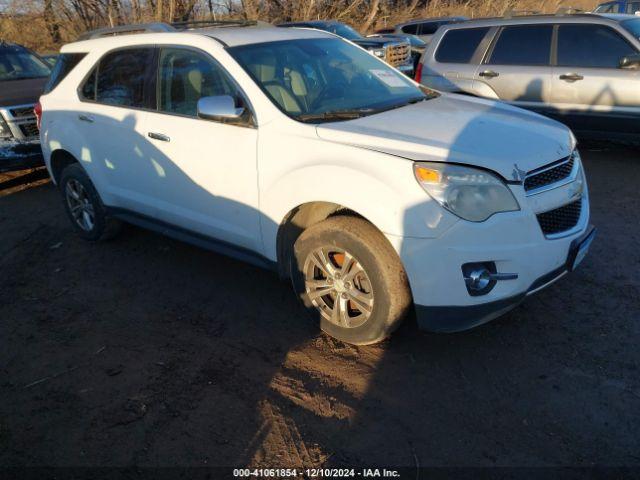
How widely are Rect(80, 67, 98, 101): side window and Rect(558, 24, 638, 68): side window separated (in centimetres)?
543

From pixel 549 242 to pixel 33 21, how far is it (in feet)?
87.1

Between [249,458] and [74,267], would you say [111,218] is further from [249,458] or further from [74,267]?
[249,458]

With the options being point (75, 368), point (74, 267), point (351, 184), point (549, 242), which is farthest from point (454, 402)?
point (74, 267)

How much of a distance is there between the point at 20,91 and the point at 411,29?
13871mm

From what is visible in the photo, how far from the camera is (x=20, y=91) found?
7.79 metres

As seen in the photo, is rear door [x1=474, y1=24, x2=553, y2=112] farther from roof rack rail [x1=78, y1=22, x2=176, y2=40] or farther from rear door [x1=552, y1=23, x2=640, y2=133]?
roof rack rail [x1=78, y1=22, x2=176, y2=40]

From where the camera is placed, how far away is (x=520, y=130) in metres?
3.40

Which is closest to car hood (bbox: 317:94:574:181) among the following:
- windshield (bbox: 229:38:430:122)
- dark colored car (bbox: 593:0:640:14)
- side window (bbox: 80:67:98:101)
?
windshield (bbox: 229:38:430:122)

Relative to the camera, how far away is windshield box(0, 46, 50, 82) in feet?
28.1

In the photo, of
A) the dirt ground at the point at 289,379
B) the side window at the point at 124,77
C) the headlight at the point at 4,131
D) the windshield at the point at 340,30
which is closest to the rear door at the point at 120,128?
the side window at the point at 124,77

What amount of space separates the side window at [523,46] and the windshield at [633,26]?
836 mm

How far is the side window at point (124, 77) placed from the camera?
4.35 m

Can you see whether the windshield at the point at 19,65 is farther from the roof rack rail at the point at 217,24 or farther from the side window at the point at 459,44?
the side window at the point at 459,44

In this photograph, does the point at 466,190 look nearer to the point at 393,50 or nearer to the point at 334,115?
the point at 334,115
